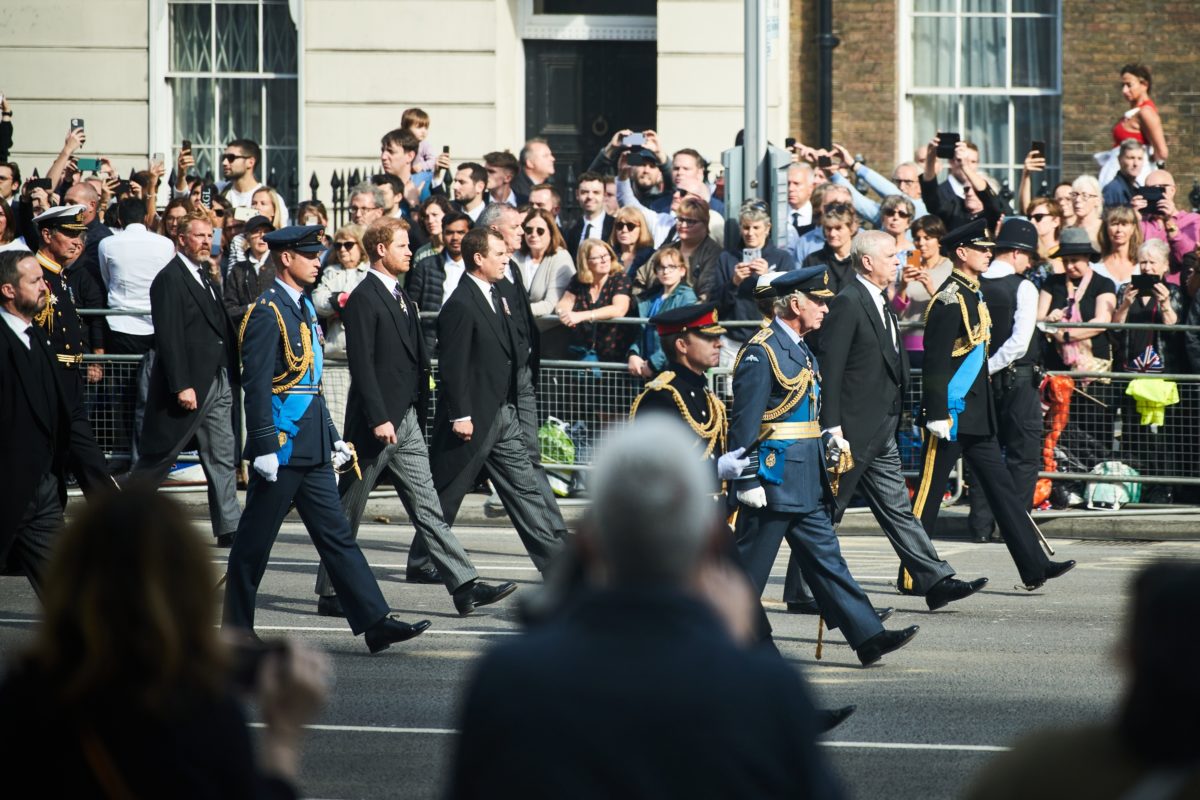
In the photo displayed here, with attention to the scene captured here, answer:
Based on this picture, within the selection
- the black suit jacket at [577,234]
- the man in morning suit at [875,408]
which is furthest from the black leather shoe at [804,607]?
the black suit jacket at [577,234]

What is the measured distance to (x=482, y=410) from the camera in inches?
434

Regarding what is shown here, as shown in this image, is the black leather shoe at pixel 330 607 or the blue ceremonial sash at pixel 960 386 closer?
the black leather shoe at pixel 330 607

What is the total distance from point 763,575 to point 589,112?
40.9 feet

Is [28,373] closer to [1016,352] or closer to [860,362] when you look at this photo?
[860,362]

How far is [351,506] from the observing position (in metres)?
10.7

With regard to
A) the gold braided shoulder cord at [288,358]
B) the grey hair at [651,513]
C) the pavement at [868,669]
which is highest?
the gold braided shoulder cord at [288,358]

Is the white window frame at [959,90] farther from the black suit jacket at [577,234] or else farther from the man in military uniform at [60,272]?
the man in military uniform at [60,272]

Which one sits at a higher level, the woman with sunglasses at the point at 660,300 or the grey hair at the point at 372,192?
the grey hair at the point at 372,192

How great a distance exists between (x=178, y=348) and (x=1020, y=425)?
17.8ft

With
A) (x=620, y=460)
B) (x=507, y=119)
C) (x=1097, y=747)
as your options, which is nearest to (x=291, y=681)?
(x=620, y=460)

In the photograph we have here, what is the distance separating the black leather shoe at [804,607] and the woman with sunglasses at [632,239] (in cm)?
469

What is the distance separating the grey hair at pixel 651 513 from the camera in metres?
3.13

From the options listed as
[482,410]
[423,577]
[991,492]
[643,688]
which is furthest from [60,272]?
[643,688]

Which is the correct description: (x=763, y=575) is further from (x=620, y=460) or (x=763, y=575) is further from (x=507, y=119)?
(x=507, y=119)
